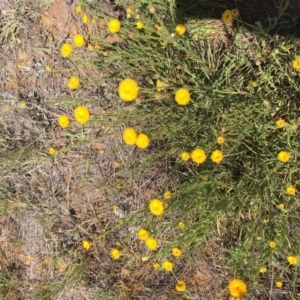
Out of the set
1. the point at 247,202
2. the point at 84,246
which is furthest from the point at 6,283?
the point at 247,202

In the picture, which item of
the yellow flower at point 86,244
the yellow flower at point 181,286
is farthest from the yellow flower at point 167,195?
the yellow flower at point 86,244

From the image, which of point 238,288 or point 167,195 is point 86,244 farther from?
point 238,288

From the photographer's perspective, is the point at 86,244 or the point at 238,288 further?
the point at 86,244

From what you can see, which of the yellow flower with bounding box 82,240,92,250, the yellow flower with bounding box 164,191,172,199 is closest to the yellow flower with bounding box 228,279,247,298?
the yellow flower with bounding box 164,191,172,199

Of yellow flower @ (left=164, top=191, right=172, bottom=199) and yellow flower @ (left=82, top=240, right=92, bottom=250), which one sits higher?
yellow flower @ (left=164, top=191, right=172, bottom=199)

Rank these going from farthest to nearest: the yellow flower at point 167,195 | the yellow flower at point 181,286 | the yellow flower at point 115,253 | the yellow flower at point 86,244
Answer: the yellow flower at point 86,244 < the yellow flower at point 115,253 < the yellow flower at point 181,286 < the yellow flower at point 167,195

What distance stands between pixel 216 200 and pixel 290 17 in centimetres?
124

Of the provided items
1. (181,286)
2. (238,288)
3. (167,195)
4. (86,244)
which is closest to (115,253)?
(86,244)

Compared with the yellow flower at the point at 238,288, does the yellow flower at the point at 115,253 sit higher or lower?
lower

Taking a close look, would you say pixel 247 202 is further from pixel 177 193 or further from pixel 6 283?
pixel 6 283

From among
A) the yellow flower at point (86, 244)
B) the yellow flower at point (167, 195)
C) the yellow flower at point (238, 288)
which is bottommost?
the yellow flower at point (86, 244)

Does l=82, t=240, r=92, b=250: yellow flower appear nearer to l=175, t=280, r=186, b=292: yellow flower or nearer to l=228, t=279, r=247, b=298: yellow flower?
l=175, t=280, r=186, b=292: yellow flower

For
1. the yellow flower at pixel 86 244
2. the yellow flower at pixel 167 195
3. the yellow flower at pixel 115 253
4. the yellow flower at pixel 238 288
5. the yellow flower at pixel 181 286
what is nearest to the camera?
the yellow flower at pixel 238 288

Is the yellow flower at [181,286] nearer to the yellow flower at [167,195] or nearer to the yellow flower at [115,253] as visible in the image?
the yellow flower at [115,253]
